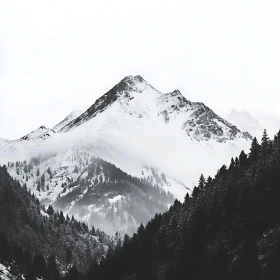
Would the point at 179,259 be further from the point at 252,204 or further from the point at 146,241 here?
the point at 146,241

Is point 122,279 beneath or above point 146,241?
beneath

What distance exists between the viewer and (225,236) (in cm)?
9025

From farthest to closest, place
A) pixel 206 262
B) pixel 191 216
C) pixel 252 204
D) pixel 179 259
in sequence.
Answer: pixel 191 216
pixel 179 259
pixel 252 204
pixel 206 262

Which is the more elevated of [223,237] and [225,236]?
[225,236]

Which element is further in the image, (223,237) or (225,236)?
(225,236)

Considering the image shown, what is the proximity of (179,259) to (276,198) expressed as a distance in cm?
2395

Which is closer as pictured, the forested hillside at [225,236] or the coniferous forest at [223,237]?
the forested hillside at [225,236]

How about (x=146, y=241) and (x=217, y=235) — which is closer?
(x=217, y=235)

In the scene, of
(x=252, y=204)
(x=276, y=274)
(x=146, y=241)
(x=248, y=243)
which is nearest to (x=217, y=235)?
(x=252, y=204)

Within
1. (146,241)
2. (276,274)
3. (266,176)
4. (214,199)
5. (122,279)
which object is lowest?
(122,279)

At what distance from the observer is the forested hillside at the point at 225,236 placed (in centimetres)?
7131

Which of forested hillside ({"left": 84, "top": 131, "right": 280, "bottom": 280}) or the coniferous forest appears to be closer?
forested hillside ({"left": 84, "top": 131, "right": 280, "bottom": 280})

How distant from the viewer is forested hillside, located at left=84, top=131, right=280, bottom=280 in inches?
2808

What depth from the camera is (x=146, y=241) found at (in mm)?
133625
